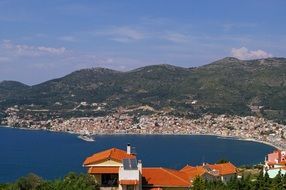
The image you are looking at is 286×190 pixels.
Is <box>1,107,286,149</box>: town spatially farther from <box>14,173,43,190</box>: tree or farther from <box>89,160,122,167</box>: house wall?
<box>89,160,122,167</box>: house wall

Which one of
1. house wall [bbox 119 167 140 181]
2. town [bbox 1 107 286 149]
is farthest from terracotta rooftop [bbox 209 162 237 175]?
town [bbox 1 107 286 149]

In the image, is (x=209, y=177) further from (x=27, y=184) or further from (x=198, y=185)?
(x=27, y=184)

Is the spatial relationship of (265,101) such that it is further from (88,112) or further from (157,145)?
(157,145)

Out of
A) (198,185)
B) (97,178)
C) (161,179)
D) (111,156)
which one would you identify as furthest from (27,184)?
(198,185)

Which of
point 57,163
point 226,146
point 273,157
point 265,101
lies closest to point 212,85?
point 265,101

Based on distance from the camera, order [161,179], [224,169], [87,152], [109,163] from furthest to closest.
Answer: [87,152], [224,169], [161,179], [109,163]

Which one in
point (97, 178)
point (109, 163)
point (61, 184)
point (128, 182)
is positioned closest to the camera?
point (128, 182)
